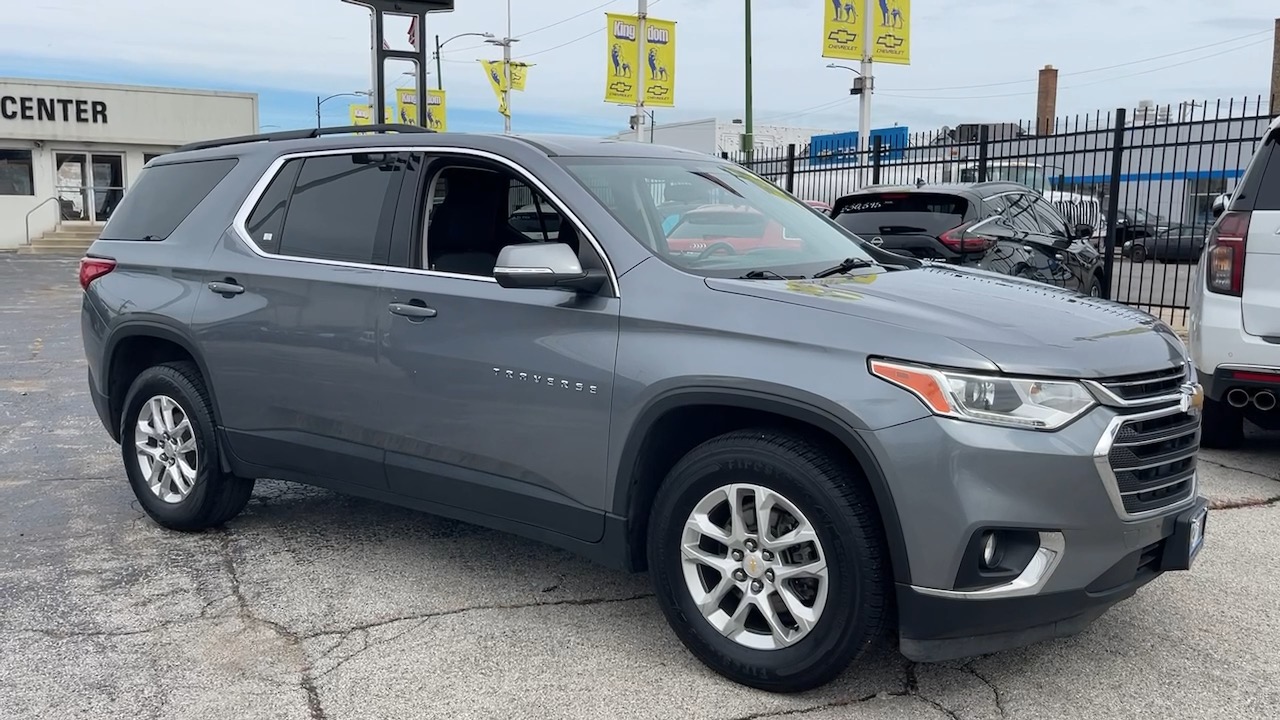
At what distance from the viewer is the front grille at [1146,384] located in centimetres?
321

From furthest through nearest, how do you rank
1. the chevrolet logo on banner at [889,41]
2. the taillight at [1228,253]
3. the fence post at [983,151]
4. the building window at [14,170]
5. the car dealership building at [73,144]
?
the building window at [14,170], the car dealership building at [73,144], the chevrolet logo on banner at [889,41], the fence post at [983,151], the taillight at [1228,253]

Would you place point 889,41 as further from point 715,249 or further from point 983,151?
point 715,249

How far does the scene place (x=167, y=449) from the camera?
5219mm

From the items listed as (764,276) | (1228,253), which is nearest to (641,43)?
(1228,253)

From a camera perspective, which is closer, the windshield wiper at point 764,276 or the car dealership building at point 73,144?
the windshield wiper at point 764,276

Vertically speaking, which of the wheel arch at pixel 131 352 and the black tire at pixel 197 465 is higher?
the wheel arch at pixel 131 352

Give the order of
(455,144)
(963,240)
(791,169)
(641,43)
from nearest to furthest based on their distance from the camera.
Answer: (455,144) < (963,240) < (791,169) < (641,43)

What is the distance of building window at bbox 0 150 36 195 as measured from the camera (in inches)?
1258

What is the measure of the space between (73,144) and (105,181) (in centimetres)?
141

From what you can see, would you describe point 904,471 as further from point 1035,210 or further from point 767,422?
point 1035,210

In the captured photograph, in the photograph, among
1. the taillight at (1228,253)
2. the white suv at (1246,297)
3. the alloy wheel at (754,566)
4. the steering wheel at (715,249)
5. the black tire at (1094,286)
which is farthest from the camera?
the black tire at (1094,286)

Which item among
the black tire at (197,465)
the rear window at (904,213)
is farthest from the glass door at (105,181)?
the black tire at (197,465)

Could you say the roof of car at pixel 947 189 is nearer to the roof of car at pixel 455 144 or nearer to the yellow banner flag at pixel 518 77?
the roof of car at pixel 455 144

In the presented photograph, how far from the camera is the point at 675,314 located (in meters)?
3.60
